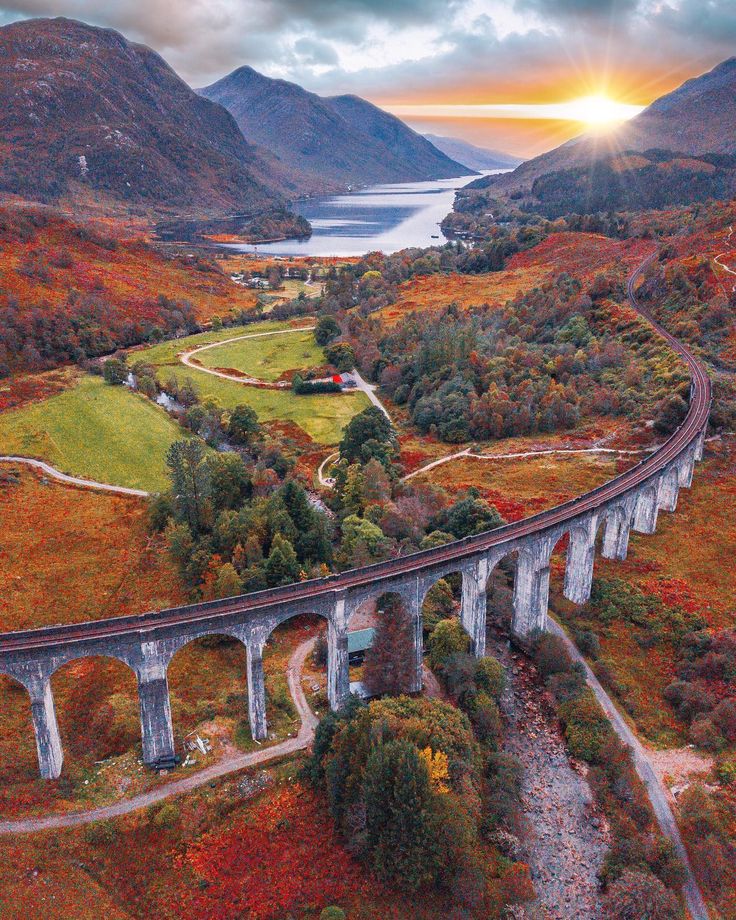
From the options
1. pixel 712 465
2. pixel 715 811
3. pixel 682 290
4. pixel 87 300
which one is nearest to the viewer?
pixel 715 811

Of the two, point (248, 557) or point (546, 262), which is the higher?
point (546, 262)

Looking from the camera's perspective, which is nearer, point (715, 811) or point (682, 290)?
point (715, 811)

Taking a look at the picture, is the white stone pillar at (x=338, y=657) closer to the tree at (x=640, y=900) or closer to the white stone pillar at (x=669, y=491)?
the tree at (x=640, y=900)

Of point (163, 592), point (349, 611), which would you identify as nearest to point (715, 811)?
point (349, 611)

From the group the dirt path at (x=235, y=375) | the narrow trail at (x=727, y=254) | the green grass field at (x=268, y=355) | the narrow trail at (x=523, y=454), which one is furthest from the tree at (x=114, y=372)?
the narrow trail at (x=727, y=254)

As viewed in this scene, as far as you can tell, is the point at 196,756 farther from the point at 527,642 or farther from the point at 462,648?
the point at 527,642

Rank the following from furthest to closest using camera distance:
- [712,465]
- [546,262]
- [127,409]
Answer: [546,262], [127,409], [712,465]

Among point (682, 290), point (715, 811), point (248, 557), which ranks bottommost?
point (715, 811)

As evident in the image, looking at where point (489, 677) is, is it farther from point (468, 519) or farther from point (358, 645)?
point (468, 519)
